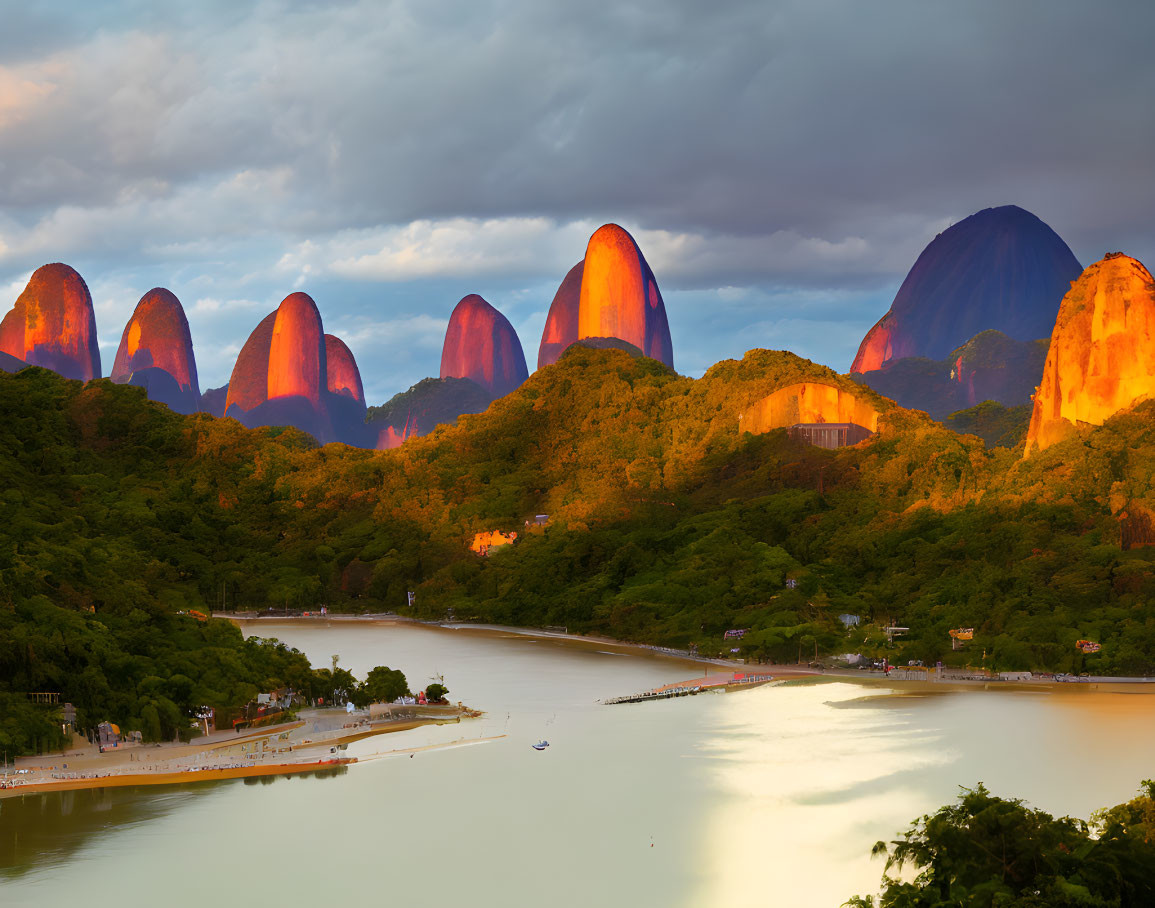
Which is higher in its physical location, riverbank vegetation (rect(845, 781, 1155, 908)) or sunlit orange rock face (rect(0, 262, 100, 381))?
sunlit orange rock face (rect(0, 262, 100, 381))

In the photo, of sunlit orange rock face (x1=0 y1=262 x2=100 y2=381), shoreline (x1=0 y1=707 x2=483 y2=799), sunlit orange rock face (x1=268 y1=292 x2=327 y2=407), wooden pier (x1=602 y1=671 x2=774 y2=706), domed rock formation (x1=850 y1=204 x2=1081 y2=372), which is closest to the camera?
shoreline (x1=0 y1=707 x2=483 y2=799)

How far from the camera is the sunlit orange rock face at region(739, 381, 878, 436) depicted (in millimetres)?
97562

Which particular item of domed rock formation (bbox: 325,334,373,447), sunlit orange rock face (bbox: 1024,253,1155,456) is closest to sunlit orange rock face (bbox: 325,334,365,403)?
domed rock formation (bbox: 325,334,373,447)

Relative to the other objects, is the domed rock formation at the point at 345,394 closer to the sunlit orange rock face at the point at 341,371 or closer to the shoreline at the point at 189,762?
the sunlit orange rock face at the point at 341,371

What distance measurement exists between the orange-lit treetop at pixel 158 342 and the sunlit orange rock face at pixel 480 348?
35.7 metres

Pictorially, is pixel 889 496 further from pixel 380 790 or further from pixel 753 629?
pixel 380 790

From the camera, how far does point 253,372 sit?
589 feet

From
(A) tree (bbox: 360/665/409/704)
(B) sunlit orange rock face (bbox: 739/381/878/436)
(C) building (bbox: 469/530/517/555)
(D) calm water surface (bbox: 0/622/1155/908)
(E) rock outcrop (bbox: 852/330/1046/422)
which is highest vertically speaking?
(E) rock outcrop (bbox: 852/330/1046/422)

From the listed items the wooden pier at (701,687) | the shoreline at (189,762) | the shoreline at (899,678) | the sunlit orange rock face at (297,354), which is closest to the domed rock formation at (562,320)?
the sunlit orange rock face at (297,354)

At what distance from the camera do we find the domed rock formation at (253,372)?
588ft

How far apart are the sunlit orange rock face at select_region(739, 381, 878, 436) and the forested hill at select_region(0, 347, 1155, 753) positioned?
149cm

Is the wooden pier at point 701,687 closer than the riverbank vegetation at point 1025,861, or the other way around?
the riverbank vegetation at point 1025,861

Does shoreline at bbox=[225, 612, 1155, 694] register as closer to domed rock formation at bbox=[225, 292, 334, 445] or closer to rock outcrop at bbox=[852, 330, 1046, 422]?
rock outcrop at bbox=[852, 330, 1046, 422]

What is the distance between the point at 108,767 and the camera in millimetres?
39969
